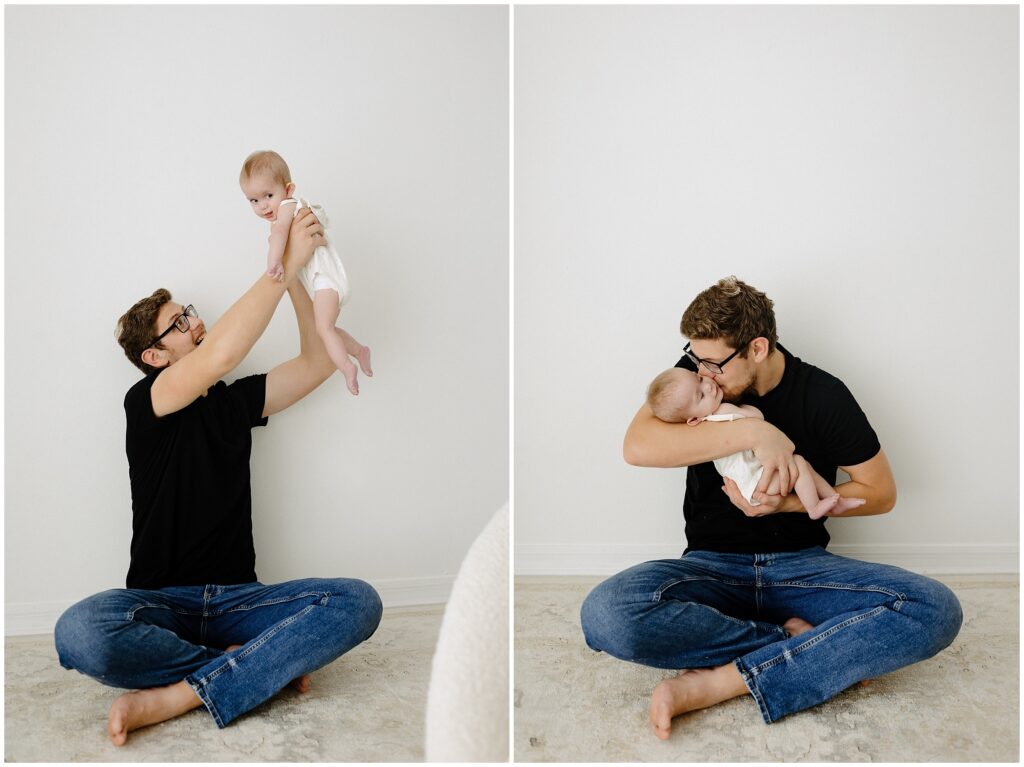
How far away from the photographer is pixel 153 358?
1.86 meters

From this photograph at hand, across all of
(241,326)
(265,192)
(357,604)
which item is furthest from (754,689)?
(265,192)

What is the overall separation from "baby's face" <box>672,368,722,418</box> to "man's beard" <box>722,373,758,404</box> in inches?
1.4

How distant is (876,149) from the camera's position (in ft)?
6.78

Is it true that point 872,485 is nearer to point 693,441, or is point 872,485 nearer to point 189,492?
point 693,441

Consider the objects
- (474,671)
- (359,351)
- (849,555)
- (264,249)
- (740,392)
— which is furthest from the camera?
(849,555)

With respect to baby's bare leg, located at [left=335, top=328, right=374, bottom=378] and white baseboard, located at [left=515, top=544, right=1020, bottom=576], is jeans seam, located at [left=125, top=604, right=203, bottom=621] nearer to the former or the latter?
baby's bare leg, located at [left=335, top=328, right=374, bottom=378]

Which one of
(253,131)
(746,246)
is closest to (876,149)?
(746,246)

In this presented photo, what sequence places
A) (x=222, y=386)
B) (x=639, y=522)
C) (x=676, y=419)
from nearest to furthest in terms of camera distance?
(x=676, y=419), (x=222, y=386), (x=639, y=522)

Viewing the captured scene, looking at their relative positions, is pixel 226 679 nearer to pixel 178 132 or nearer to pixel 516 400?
pixel 516 400

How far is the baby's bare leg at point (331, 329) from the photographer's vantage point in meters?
1.78

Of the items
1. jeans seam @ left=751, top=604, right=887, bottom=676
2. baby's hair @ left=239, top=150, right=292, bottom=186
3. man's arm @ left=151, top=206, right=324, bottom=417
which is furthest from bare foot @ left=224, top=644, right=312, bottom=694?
baby's hair @ left=239, top=150, right=292, bottom=186

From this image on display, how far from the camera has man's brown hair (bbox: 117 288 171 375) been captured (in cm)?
185

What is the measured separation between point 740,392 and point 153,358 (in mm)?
1350

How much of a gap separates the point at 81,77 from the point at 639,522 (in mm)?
1821
